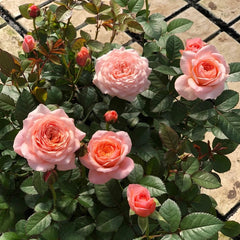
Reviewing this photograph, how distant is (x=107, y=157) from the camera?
0.93 m

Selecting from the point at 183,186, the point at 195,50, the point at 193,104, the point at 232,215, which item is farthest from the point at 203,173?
the point at 232,215

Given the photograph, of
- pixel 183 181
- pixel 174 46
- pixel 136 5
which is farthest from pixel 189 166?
pixel 136 5

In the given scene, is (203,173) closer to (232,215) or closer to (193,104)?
(193,104)

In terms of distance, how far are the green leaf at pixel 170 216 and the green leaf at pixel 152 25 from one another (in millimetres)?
574

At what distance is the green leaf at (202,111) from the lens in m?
1.13

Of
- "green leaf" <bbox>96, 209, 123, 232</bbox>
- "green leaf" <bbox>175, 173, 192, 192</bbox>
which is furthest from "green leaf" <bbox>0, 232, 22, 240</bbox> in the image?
"green leaf" <bbox>175, 173, 192, 192</bbox>

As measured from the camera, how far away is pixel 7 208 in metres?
1.19

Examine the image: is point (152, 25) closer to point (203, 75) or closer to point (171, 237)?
point (203, 75)

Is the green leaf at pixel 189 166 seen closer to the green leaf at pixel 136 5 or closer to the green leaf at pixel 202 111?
the green leaf at pixel 202 111

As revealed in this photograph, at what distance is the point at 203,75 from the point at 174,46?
0.26m

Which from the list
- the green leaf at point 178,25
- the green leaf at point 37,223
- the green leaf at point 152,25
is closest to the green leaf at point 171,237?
the green leaf at point 37,223

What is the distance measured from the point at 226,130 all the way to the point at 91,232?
0.44 m

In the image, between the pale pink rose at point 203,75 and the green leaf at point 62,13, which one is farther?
the green leaf at point 62,13

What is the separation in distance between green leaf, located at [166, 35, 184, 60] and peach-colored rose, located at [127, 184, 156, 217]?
0.51 meters
